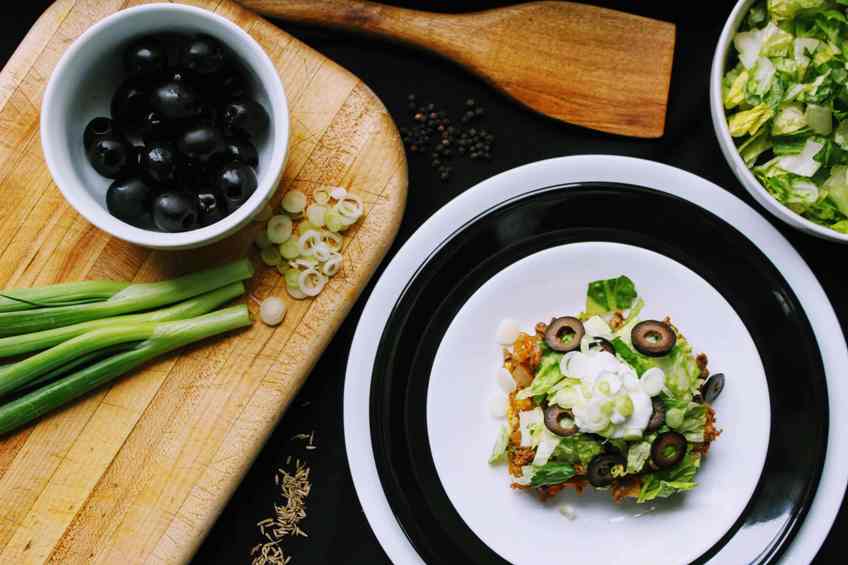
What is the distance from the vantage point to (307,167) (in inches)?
73.1

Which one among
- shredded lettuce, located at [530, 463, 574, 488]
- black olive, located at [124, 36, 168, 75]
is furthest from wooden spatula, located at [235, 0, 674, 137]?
shredded lettuce, located at [530, 463, 574, 488]

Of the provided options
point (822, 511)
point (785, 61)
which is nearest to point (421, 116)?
point (785, 61)

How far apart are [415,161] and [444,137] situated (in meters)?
0.09

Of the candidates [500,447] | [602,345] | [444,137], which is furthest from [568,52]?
[500,447]

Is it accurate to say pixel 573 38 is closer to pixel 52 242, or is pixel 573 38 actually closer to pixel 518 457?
pixel 518 457

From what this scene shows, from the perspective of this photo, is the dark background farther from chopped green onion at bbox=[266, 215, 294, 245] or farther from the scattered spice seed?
chopped green onion at bbox=[266, 215, 294, 245]

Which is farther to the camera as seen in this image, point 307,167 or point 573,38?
point 573,38

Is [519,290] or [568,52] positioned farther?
[568,52]

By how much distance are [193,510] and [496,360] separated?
28.7 inches

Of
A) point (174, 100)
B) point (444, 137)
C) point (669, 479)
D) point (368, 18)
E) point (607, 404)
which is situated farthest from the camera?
point (444, 137)

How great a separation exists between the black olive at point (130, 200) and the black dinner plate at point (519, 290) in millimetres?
540

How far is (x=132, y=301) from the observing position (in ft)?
5.89

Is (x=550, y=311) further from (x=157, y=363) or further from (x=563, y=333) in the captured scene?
(x=157, y=363)

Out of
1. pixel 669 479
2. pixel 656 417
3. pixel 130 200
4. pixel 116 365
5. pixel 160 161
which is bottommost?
pixel 116 365
